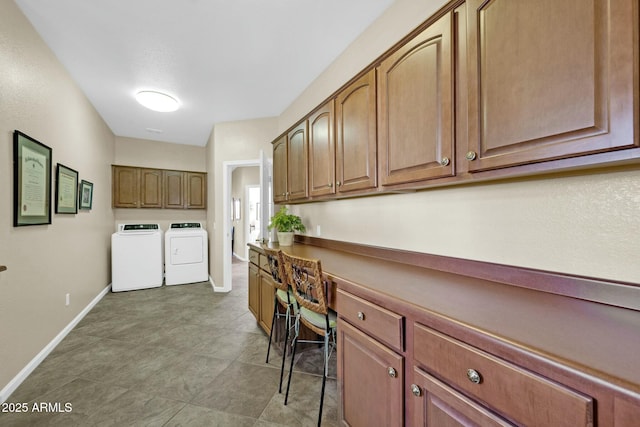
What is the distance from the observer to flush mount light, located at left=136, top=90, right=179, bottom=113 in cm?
316

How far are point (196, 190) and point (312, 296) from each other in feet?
15.9

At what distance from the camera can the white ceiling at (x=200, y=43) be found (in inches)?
76.4

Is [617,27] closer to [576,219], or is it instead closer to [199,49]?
[576,219]

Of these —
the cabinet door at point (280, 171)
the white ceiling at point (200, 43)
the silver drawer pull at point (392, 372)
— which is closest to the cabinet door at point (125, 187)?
the white ceiling at point (200, 43)

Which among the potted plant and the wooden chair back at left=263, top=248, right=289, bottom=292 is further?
the potted plant

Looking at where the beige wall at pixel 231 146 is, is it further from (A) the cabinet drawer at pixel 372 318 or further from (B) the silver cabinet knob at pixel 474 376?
(B) the silver cabinet knob at pixel 474 376

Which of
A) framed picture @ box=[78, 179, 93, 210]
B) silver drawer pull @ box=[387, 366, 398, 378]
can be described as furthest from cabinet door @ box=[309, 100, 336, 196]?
framed picture @ box=[78, 179, 93, 210]

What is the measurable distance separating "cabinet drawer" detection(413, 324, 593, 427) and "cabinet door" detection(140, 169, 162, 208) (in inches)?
222

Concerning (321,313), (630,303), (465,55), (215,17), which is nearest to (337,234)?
(321,313)

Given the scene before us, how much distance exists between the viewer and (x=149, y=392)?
1882mm

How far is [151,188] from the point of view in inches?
A: 203

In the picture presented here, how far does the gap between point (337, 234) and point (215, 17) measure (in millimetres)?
2072

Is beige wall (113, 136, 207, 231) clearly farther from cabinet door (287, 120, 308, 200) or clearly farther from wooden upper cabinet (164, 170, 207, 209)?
cabinet door (287, 120, 308, 200)

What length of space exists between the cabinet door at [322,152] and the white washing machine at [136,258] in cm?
382
